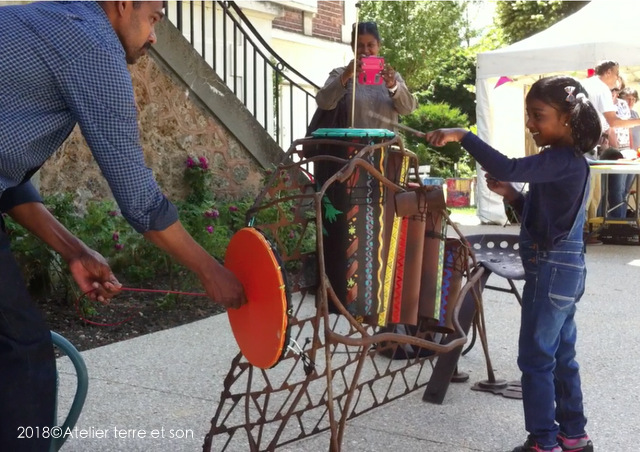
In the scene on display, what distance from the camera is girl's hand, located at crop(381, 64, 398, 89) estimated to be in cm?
458

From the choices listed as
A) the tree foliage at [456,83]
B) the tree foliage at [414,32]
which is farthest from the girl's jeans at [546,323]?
the tree foliage at [456,83]

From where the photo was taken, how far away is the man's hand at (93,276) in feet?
7.76

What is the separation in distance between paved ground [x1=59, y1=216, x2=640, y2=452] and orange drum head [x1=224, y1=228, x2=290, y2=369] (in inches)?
34.9

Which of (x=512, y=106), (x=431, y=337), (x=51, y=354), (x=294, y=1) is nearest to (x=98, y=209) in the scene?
(x=431, y=337)

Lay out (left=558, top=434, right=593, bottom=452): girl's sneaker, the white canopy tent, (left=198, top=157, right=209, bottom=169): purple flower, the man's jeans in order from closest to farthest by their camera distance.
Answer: the man's jeans → (left=558, top=434, right=593, bottom=452): girl's sneaker → (left=198, top=157, right=209, bottom=169): purple flower → the white canopy tent

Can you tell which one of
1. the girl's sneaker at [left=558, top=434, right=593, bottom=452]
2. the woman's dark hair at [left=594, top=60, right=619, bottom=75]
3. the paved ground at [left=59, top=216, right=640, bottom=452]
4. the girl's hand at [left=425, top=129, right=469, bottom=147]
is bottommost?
the paved ground at [left=59, top=216, right=640, bottom=452]

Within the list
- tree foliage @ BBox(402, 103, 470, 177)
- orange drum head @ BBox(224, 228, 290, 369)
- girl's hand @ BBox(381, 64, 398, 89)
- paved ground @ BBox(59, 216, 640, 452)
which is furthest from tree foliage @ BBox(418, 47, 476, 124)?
orange drum head @ BBox(224, 228, 290, 369)

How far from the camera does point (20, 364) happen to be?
2.10m

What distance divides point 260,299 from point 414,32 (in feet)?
78.2

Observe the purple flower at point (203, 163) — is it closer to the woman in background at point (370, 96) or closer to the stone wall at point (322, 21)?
the woman in background at point (370, 96)

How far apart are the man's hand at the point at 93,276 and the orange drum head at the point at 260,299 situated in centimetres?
38

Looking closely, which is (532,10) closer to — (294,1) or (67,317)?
(294,1)

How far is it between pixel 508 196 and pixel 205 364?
6.18 ft

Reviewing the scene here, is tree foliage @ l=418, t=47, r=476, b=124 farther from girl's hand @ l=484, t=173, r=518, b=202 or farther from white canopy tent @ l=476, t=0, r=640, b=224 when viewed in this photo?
girl's hand @ l=484, t=173, r=518, b=202
